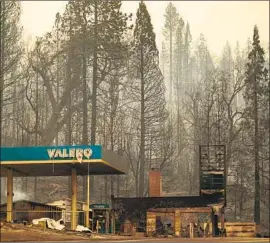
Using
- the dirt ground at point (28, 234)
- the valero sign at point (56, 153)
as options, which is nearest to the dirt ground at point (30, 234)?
the dirt ground at point (28, 234)

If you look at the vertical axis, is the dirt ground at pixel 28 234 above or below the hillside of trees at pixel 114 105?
below

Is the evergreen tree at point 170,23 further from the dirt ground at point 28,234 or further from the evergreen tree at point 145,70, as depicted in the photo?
the dirt ground at point 28,234

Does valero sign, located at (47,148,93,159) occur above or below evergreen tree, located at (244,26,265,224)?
below

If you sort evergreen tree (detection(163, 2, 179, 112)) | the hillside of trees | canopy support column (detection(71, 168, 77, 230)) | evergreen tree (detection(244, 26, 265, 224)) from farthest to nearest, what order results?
evergreen tree (detection(163, 2, 179, 112)) → the hillside of trees → evergreen tree (detection(244, 26, 265, 224)) → canopy support column (detection(71, 168, 77, 230))

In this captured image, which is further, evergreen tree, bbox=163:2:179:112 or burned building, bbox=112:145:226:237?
evergreen tree, bbox=163:2:179:112

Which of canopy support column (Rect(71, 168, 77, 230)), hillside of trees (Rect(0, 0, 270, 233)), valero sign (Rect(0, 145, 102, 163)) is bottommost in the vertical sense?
canopy support column (Rect(71, 168, 77, 230))

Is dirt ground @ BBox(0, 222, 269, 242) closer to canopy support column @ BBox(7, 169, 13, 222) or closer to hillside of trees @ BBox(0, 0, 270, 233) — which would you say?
canopy support column @ BBox(7, 169, 13, 222)

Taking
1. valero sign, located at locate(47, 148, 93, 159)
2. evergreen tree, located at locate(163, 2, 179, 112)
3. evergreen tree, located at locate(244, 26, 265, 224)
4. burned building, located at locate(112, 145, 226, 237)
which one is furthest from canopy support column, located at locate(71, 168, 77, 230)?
evergreen tree, located at locate(163, 2, 179, 112)

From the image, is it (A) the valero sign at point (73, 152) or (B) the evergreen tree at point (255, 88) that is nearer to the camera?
(A) the valero sign at point (73, 152)

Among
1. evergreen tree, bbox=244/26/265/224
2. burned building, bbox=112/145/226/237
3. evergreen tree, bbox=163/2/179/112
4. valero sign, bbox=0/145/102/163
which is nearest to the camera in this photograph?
valero sign, bbox=0/145/102/163

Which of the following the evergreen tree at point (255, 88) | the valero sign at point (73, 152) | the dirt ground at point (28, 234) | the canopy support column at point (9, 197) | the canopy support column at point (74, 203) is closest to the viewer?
the dirt ground at point (28, 234)

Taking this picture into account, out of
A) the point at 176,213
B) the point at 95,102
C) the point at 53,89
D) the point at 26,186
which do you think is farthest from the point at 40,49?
the point at 176,213

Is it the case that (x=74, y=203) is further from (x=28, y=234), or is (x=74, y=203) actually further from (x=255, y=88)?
(x=255, y=88)

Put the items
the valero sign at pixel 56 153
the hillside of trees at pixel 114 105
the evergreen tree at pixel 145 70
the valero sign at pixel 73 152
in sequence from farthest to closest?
the evergreen tree at pixel 145 70, the hillside of trees at pixel 114 105, the valero sign at pixel 73 152, the valero sign at pixel 56 153
